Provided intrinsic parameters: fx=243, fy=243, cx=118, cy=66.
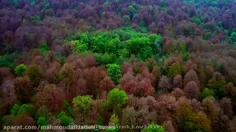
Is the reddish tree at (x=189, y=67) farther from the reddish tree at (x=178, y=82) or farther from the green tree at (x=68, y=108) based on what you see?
the green tree at (x=68, y=108)

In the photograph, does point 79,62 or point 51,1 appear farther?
point 51,1

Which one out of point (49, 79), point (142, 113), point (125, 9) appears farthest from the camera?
point (125, 9)

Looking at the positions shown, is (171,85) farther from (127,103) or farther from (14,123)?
(14,123)

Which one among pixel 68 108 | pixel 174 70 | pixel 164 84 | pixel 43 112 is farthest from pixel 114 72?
pixel 43 112

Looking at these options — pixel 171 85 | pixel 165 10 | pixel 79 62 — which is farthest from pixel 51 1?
pixel 171 85

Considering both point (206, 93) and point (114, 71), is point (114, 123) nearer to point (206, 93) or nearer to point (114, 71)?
point (114, 71)

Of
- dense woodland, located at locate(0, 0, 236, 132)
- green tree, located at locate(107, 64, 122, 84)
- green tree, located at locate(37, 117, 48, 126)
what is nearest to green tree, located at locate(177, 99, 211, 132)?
dense woodland, located at locate(0, 0, 236, 132)

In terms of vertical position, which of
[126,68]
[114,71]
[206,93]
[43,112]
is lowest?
[43,112]
